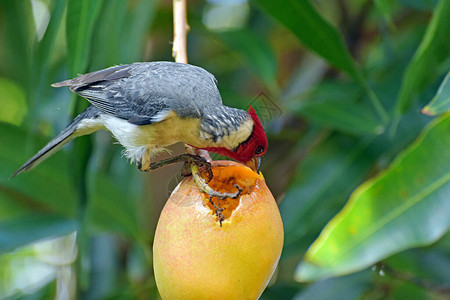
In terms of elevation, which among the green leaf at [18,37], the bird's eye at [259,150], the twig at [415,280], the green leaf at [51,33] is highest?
the green leaf at [51,33]

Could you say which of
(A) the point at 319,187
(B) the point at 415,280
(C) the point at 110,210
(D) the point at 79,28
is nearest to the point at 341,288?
(B) the point at 415,280

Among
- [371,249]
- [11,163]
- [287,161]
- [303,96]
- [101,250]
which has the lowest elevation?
[101,250]

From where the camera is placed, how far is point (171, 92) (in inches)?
59.9

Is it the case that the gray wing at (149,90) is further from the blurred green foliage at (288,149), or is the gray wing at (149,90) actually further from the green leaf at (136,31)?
the green leaf at (136,31)

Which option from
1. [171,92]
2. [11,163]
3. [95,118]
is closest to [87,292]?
[11,163]

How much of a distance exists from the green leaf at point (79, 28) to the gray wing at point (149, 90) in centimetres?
22

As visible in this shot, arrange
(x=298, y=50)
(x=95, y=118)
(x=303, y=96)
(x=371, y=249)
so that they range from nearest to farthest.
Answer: (x=371, y=249) < (x=95, y=118) < (x=303, y=96) < (x=298, y=50)

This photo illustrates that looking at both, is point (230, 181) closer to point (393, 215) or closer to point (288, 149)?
point (393, 215)

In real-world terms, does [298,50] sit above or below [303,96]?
below

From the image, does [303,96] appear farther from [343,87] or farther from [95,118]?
[95,118]

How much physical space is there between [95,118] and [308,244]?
2.52 ft

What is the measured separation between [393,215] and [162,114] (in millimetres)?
638

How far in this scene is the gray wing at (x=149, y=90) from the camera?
59.6 inches

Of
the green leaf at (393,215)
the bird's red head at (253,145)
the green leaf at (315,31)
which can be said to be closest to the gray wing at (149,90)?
the bird's red head at (253,145)
